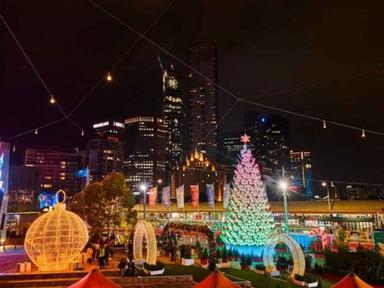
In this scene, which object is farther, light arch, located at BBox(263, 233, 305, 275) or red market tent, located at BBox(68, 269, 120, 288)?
light arch, located at BBox(263, 233, 305, 275)

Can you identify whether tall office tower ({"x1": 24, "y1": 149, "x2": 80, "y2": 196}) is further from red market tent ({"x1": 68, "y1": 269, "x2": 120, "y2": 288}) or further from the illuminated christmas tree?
red market tent ({"x1": 68, "y1": 269, "x2": 120, "y2": 288})

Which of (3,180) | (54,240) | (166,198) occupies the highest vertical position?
(3,180)

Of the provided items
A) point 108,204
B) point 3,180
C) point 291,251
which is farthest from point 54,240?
point 3,180

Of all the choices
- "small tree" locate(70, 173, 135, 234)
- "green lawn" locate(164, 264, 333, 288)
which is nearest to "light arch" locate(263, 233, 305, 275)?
"green lawn" locate(164, 264, 333, 288)

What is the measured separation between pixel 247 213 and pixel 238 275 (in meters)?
7.70

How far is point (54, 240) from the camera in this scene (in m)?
18.9

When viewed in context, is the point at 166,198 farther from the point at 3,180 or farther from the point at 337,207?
the point at 337,207

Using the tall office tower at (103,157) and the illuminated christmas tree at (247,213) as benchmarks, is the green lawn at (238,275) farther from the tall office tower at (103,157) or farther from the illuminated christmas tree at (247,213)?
the tall office tower at (103,157)

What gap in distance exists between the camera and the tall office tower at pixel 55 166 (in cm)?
15462

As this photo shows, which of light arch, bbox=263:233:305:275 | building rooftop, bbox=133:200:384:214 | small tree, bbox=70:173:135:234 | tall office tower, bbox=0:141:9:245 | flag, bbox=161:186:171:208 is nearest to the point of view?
light arch, bbox=263:233:305:275

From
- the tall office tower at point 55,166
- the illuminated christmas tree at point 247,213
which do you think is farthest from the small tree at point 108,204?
the tall office tower at point 55,166

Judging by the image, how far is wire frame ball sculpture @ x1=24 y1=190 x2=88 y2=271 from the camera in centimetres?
1867

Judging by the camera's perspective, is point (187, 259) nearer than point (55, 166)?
Yes

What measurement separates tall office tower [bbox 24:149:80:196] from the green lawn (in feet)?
454
